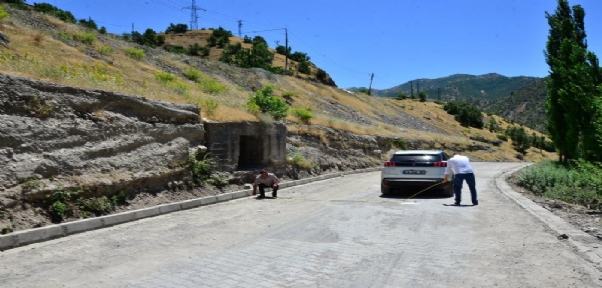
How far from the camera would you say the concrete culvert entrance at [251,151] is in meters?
18.4

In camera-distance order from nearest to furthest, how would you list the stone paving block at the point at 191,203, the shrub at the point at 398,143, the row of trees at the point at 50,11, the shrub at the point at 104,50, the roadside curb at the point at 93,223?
the roadside curb at the point at 93,223 < the stone paving block at the point at 191,203 < the shrub at the point at 104,50 < the shrub at the point at 398,143 < the row of trees at the point at 50,11

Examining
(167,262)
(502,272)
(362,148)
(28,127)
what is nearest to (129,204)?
(28,127)

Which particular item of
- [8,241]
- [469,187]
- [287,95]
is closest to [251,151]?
[469,187]

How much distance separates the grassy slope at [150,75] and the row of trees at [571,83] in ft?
40.3

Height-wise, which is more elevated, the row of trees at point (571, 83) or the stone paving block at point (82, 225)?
the row of trees at point (571, 83)

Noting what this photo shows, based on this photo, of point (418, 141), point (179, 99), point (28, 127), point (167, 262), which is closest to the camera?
point (167, 262)

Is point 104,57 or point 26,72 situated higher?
point 104,57

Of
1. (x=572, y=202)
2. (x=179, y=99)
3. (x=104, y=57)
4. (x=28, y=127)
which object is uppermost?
(x=104, y=57)

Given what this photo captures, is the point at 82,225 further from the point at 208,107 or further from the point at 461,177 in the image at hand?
the point at 461,177

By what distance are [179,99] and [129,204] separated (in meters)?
5.41

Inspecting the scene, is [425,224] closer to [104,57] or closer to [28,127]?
[28,127]

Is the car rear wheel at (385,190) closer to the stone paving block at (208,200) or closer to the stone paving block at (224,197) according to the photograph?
the stone paving block at (224,197)

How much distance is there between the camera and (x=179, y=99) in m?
15.4

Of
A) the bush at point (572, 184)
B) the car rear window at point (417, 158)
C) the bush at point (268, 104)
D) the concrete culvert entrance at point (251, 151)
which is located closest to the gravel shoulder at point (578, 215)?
the bush at point (572, 184)
